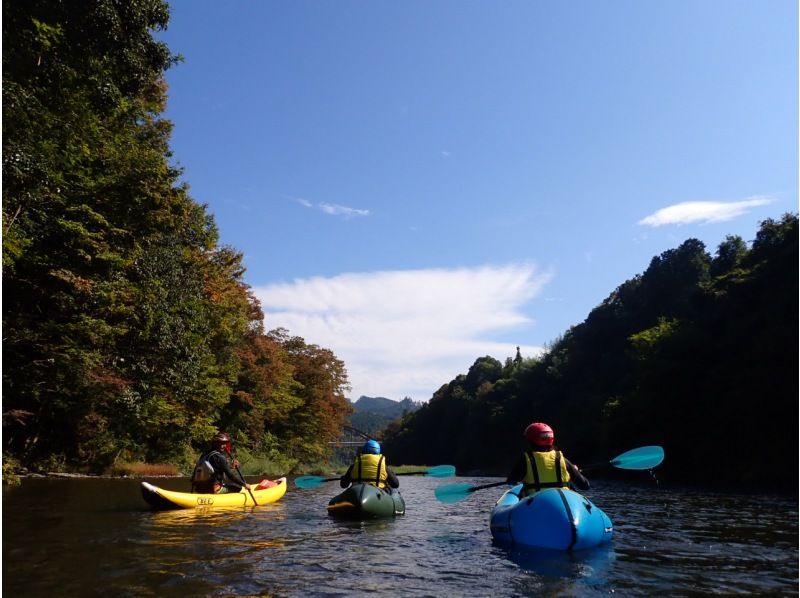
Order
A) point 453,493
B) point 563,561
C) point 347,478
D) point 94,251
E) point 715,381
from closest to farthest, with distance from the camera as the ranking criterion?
point 563,561, point 453,493, point 347,478, point 94,251, point 715,381

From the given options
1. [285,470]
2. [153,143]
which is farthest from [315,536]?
[285,470]

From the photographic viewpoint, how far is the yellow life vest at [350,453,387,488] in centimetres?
1130

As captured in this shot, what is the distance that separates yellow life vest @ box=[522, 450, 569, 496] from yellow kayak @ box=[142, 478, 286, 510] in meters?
6.87

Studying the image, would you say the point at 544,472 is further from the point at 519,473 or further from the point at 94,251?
the point at 94,251

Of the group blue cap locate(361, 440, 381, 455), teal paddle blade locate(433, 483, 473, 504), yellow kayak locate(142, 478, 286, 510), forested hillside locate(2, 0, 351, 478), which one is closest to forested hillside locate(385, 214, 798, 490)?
teal paddle blade locate(433, 483, 473, 504)

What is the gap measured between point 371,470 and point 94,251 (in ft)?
32.6

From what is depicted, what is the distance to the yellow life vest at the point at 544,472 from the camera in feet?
26.8

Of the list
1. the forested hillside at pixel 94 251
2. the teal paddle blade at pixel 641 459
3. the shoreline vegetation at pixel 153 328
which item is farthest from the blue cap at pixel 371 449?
→ the forested hillside at pixel 94 251

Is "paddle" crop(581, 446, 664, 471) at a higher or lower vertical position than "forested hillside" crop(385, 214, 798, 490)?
lower

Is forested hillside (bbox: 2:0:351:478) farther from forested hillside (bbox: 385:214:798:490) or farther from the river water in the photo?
forested hillside (bbox: 385:214:798:490)

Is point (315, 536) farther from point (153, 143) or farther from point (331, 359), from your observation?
point (331, 359)

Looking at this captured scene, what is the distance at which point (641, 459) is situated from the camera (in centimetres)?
987

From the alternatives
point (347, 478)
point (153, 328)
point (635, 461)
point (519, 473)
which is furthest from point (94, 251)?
point (635, 461)

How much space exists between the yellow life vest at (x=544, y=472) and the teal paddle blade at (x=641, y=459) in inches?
77.0
